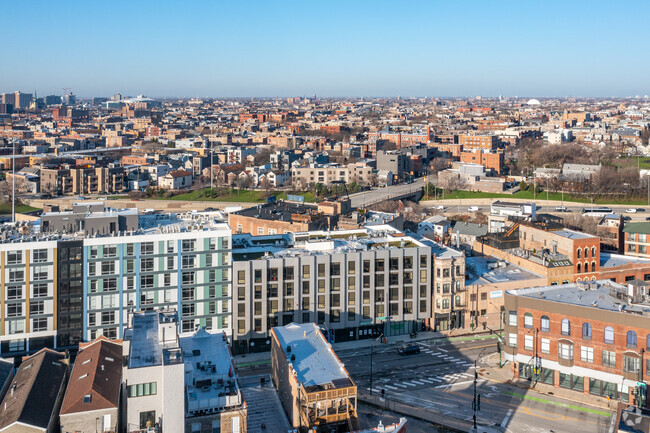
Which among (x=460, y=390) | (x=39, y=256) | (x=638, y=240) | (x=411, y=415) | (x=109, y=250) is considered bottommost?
(x=411, y=415)

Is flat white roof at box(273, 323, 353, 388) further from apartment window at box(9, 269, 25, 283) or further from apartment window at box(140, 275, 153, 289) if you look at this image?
apartment window at box(9, 269, 25, 283)

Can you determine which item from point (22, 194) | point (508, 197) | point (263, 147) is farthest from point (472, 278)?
point (263, 147)

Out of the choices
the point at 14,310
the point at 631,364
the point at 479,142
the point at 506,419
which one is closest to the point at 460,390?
Result: the point at 506,419

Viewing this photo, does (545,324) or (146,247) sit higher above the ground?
(146,247)

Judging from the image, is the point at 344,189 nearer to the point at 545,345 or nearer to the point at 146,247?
the point at 146,247

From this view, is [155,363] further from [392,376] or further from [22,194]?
[22,194]

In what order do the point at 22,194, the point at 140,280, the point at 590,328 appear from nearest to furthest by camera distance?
1. the point at 590,328
2. the point at 140,280
3. the point at 22,194

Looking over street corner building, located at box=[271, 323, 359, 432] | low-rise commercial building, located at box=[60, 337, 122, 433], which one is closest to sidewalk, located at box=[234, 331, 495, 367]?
street corner building, located at box=[271, 323, 359, 432]
